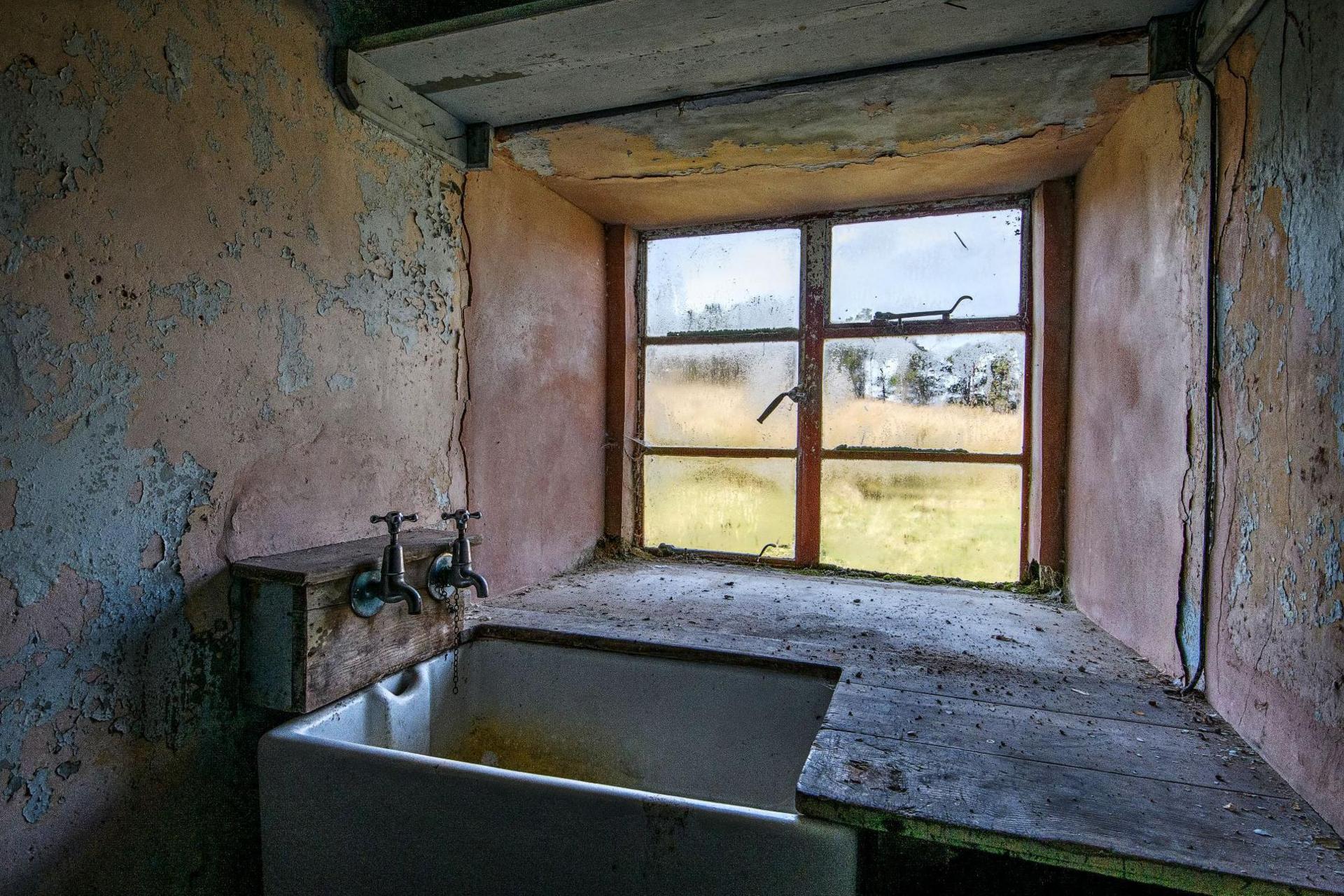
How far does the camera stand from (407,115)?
1.59 meters

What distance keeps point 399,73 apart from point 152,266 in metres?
0.73

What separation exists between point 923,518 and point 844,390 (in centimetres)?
52

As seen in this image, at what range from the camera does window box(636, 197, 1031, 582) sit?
7.43ft

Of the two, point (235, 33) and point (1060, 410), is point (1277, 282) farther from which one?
point (235, 33)

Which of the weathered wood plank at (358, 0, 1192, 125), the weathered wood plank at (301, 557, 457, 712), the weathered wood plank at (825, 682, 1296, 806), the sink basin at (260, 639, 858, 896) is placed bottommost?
the sink basin at (260, 639, 858, 896)

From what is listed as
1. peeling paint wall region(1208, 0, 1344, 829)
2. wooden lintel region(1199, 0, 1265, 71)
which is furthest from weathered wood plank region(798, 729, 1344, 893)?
wooden lintel region(1199, 0, 1265, 71)

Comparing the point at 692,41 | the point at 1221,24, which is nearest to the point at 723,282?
the point at 692,41

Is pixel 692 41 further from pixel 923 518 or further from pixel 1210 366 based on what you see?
pixel 923 518

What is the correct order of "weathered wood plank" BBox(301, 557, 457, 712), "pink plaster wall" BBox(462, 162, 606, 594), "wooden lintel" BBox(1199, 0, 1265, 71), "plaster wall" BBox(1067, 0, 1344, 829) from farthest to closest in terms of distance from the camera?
"pink plaster wall" BBox(462, 162, 606, 594) < "weathered wood plank" BBox(301, 557, 457, 712) < "wooden lintel" BBox(1199, 0, 1265, 71) < "plaster wall" BBox(1067, 0, 1344, 829)

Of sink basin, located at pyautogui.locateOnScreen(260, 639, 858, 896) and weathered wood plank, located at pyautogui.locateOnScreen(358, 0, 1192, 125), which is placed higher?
weathered wood plank, located at pyautogui.locateOnScreen(358, 0, 1192, 125)

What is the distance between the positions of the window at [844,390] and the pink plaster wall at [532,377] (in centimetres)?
27

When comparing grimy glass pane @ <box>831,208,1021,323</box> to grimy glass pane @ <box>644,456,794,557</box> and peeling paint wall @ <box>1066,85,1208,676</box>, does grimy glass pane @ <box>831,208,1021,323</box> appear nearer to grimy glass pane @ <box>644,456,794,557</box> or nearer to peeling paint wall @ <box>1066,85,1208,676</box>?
peeling paint wall @ <box>1066,85,1208,676</box>

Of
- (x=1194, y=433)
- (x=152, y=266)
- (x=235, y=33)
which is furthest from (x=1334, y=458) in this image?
(x=235, y=33)

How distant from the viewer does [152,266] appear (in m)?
1.09
